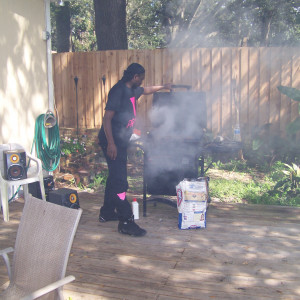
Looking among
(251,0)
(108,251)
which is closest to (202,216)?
(108,251)

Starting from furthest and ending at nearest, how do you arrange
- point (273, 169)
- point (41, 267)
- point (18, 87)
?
point (273, 169) < point (18, 87) < point (41, 267)

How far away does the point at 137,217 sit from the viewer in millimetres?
4594

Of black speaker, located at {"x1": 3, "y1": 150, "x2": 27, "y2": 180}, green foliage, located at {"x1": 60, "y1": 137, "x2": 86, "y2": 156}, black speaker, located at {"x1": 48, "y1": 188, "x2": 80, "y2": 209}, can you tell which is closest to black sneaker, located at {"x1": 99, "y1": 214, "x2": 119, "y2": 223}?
black speaker, located at {"x1": 48, "y1": 188, "x2": 80, "y2": 209}

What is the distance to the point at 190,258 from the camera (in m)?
3.50

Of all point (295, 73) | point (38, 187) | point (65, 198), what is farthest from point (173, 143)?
point (295, 73)

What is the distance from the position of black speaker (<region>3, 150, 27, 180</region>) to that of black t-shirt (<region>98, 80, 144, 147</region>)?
4.04ft

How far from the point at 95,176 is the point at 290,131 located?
337 cm

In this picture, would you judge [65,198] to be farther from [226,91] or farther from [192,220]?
[226,91]

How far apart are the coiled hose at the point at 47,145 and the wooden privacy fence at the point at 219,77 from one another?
2025 mm

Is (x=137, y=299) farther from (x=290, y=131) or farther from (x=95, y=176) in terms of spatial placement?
(x=290, y=131)

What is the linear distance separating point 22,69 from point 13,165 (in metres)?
1.60

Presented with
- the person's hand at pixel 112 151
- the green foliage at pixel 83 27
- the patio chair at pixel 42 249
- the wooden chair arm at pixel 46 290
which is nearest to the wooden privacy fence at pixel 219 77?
the person's hand at pixel 112 151

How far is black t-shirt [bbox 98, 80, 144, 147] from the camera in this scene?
3.95m

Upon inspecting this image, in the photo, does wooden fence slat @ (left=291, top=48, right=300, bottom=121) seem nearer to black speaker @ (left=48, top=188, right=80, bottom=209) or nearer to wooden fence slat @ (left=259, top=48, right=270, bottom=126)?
wooden fence slat @ (left=259, top=48, right=270, bottom=126)
